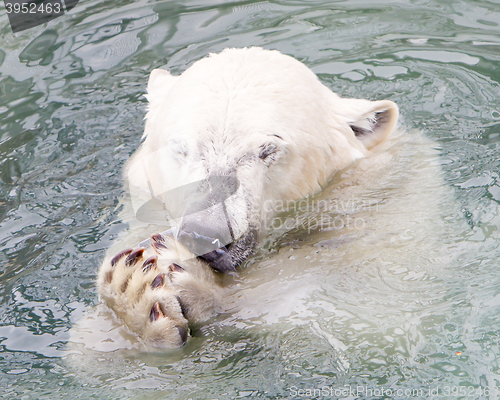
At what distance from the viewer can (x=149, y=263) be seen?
10.0 ft

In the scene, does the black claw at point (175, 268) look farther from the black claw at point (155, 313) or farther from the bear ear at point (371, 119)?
the bear ear at point (371, 119)

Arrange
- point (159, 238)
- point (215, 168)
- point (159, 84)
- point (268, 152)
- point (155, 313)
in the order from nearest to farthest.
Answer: point (155, 313), point (159, 238), point (215, 168), point (268, 152), point (159, 84)

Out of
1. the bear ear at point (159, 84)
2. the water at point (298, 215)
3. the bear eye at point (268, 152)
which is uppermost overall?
the bear ear at point (159, 84)

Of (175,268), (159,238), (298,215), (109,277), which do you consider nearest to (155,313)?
(175,268)

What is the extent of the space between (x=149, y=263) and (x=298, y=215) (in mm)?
1469

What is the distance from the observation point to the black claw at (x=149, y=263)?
3.04 m

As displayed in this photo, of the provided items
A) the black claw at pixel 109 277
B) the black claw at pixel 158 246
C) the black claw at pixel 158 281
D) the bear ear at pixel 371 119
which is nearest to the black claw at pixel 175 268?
the black claw at pixel 158 281

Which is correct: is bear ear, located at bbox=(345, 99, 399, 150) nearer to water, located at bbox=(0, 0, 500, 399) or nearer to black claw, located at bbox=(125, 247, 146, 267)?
water, located at bbox=(0, 0, 500, 399)

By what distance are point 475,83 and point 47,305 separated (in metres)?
4.41

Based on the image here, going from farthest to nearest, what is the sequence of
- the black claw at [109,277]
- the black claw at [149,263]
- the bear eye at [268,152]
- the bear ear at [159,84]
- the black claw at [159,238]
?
the bear ear at [159,84] < the bear eye at [268,152] < the black claw at [159,238] < the black claw at [109,277] < the black claw at [149,263]

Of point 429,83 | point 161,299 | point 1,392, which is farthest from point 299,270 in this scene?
point 429,83

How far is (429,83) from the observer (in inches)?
230

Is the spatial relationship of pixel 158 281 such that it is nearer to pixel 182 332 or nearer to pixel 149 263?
pixel 149 263

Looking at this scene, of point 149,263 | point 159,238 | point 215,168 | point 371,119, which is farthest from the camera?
point 371,119
